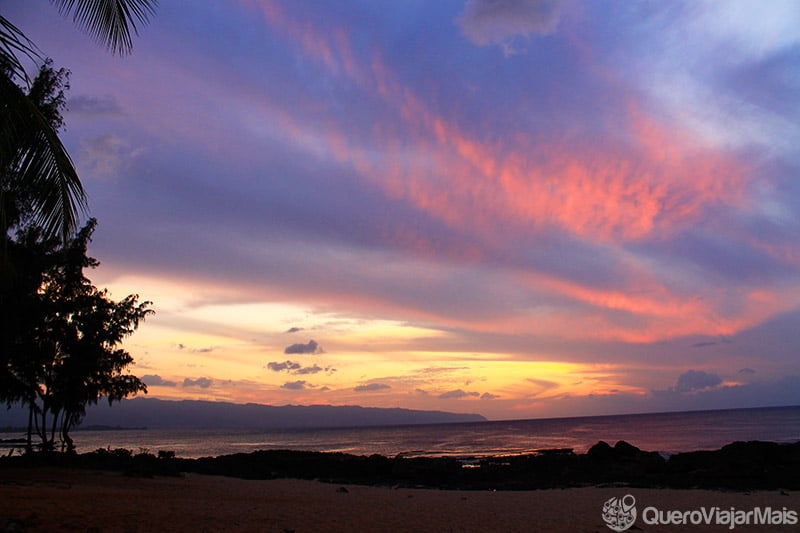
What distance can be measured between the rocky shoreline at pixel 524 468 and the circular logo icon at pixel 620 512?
6022mm

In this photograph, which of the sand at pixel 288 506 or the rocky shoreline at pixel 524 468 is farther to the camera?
the rocky shoreline at pixel 524 468

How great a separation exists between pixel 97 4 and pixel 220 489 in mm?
16687

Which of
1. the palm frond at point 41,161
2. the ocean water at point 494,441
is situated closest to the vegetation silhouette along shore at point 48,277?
the palm frond at point 41,161

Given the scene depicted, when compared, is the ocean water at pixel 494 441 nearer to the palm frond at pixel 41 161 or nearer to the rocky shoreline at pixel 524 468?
the rocky shoreline at pixel 524 468

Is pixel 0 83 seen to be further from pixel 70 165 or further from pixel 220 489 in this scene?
pixel 220 489

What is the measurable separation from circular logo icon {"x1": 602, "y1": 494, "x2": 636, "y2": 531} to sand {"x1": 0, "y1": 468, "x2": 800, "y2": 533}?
12.6 inches

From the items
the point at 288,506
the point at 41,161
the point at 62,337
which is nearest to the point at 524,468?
the point at 288,506

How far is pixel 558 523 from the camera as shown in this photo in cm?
1394

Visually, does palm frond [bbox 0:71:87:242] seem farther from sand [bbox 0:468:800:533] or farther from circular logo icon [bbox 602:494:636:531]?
circular logo icon [bbox 602:494:636:531]

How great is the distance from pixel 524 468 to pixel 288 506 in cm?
1966

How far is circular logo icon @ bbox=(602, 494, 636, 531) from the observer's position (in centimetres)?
1420

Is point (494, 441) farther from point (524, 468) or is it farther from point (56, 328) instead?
point (56, 328)

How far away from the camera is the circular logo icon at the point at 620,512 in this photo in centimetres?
1420

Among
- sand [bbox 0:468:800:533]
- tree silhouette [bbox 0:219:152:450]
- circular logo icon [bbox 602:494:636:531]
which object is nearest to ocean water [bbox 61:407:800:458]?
tree silhouette [bbox 0:219:152:450]
